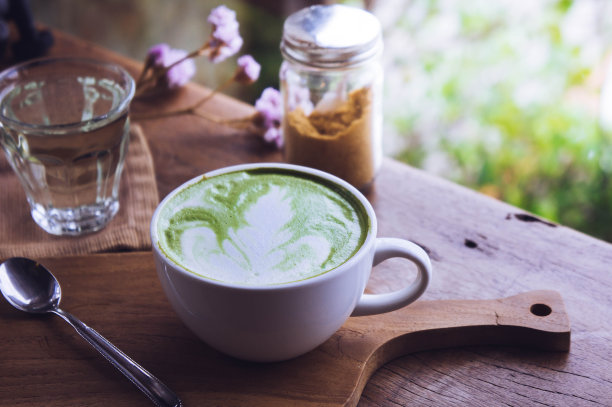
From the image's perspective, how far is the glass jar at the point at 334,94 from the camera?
3.01ft

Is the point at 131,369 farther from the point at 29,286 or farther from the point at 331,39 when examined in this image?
the point at 331,39

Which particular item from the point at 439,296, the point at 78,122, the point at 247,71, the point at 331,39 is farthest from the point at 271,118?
the point at 439,296

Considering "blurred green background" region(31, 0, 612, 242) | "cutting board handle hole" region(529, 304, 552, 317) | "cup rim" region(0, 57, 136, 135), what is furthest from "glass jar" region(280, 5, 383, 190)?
"blurred green background" region(31, 0, 612, 242)

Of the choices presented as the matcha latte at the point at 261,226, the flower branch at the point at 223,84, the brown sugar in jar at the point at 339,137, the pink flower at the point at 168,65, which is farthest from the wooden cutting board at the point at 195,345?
the pink flower at the point at 168,65

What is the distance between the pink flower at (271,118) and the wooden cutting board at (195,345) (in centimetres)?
35

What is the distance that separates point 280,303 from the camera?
0.61 metres

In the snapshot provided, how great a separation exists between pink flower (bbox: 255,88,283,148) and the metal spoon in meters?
0.42

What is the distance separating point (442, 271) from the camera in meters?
Answer: 0.84

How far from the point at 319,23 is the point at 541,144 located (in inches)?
44.8

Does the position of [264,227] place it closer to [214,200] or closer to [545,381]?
[214,200]

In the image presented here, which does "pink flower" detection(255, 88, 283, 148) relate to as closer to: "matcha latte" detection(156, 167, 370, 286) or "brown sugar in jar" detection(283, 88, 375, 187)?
"brown sugar in jar" detection(283, 88, 375, 187)

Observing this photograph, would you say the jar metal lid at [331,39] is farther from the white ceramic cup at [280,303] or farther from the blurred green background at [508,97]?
the blurred green background at [508,97]

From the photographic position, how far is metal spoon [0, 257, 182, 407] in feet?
2.13

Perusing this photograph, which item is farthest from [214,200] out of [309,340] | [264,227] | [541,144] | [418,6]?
[418,6]
